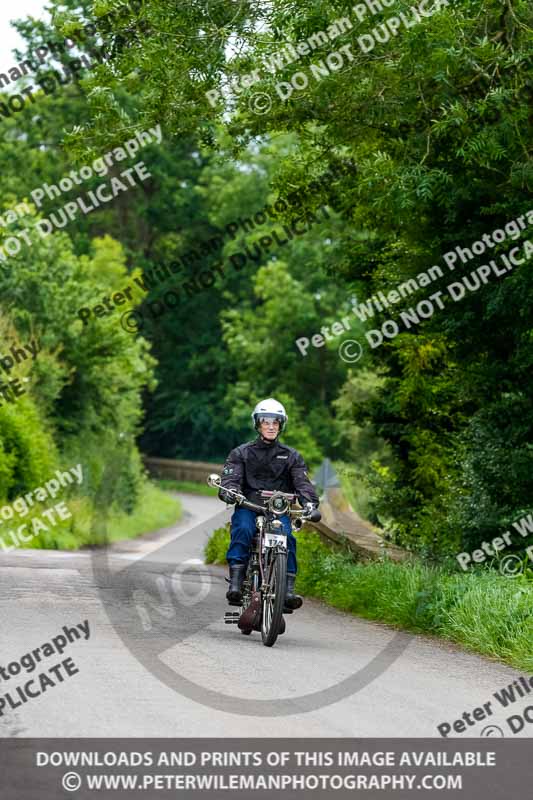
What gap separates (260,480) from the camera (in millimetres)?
12070

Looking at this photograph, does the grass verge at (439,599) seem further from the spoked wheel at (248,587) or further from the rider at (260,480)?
the spoked wheel at (248,587)

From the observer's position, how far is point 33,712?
7781 mm

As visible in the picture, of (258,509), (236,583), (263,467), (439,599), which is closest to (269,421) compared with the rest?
(263,467)

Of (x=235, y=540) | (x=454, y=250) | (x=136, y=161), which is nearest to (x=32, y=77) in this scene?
(x=136, y=161)

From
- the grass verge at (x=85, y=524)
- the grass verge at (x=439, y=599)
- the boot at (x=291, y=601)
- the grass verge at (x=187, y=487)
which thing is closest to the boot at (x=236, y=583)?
the boot at (x=291, y=601)

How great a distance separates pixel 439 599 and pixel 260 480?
7.06 ft

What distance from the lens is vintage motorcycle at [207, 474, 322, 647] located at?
440 inches

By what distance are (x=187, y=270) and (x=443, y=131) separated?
186 feet

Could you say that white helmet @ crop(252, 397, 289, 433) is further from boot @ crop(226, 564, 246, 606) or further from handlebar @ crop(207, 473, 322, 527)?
boot @ crop(226, 564, 246, 606)

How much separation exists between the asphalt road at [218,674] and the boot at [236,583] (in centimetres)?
34

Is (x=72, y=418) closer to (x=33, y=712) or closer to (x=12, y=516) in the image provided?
(x=12, y=516)

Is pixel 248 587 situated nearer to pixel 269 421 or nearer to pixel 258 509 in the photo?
pixel 258 509

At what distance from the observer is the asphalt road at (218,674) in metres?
7.67

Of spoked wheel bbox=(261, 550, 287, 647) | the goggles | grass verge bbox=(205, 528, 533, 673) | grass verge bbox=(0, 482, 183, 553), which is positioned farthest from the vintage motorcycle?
grass verge bbox=(0, 482, 183, 553)
